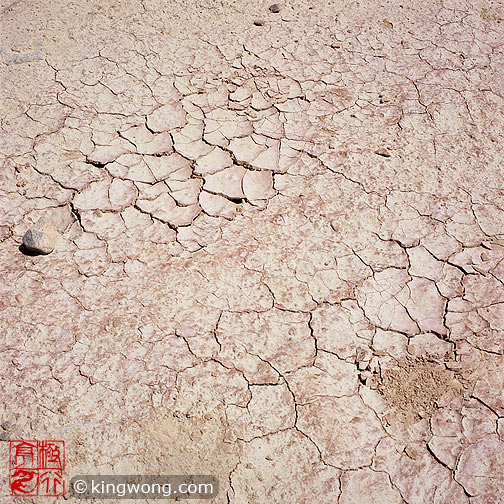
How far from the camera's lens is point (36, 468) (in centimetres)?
199

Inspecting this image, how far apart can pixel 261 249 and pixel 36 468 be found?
53.2 inches

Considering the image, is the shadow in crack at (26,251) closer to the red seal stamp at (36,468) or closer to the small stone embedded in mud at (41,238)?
the small stone embedded in mud at (41,238)

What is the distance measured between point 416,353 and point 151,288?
48.7 inches

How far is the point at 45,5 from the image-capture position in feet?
12.8

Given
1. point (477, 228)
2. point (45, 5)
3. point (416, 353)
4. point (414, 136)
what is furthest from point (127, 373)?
point (45, 5)

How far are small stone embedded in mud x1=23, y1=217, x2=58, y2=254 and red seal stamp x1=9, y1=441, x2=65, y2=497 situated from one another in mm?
914

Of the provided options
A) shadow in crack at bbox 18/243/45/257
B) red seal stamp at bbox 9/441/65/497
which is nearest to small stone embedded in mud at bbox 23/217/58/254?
shadow in crack at bbox 18/243/45/257

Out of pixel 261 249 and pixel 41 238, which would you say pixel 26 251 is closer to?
pixel 41 238

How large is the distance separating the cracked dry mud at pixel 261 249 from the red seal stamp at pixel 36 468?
2.1 inches

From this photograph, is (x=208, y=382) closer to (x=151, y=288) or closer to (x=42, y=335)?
(x=151, y=288)

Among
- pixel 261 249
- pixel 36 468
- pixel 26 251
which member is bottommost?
pixel 36 468

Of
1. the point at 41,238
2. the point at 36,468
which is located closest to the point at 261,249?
the point at 41,238

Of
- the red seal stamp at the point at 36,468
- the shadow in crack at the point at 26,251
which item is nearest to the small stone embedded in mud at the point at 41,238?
the shadow in crack at the point at 26,251

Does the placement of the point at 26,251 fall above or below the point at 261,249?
below
